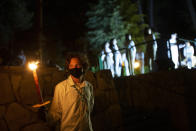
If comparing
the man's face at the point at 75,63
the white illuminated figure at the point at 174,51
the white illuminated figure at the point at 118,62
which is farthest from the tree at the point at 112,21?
the man's face at the point at 75,63

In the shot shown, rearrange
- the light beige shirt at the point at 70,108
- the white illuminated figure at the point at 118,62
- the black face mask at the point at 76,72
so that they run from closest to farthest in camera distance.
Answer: the light beige shirt at the point at 70,108 → the black face mask at the point at 76,72 → the white illuminated figure at the point at 118,62

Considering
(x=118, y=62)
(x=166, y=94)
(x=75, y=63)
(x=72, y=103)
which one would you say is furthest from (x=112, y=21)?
(x=72, y=103)

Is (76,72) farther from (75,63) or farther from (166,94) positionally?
(166,94)

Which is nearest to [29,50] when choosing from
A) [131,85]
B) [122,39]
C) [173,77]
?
[122,39]

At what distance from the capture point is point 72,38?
17594mm

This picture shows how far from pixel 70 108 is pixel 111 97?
6.52 ft

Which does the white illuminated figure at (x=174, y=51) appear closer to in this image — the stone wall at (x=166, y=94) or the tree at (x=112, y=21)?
the stone wall at (x=166, y=94)

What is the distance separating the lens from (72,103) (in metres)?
2.80

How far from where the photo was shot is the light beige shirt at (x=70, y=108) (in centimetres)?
274

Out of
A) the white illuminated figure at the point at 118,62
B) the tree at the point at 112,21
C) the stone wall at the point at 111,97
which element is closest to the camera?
the stone wall at the point at 111,97

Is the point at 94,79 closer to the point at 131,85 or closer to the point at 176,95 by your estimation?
the point at 131,85

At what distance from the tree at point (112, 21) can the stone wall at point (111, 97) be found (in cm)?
837

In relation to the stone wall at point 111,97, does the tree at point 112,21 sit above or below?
above

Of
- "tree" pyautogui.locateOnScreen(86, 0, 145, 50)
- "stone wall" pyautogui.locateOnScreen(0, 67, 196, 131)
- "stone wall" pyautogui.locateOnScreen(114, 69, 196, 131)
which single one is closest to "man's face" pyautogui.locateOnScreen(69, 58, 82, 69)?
"stone wall" pyautogui.locateOnScreen(0, 67, 196, 131)
